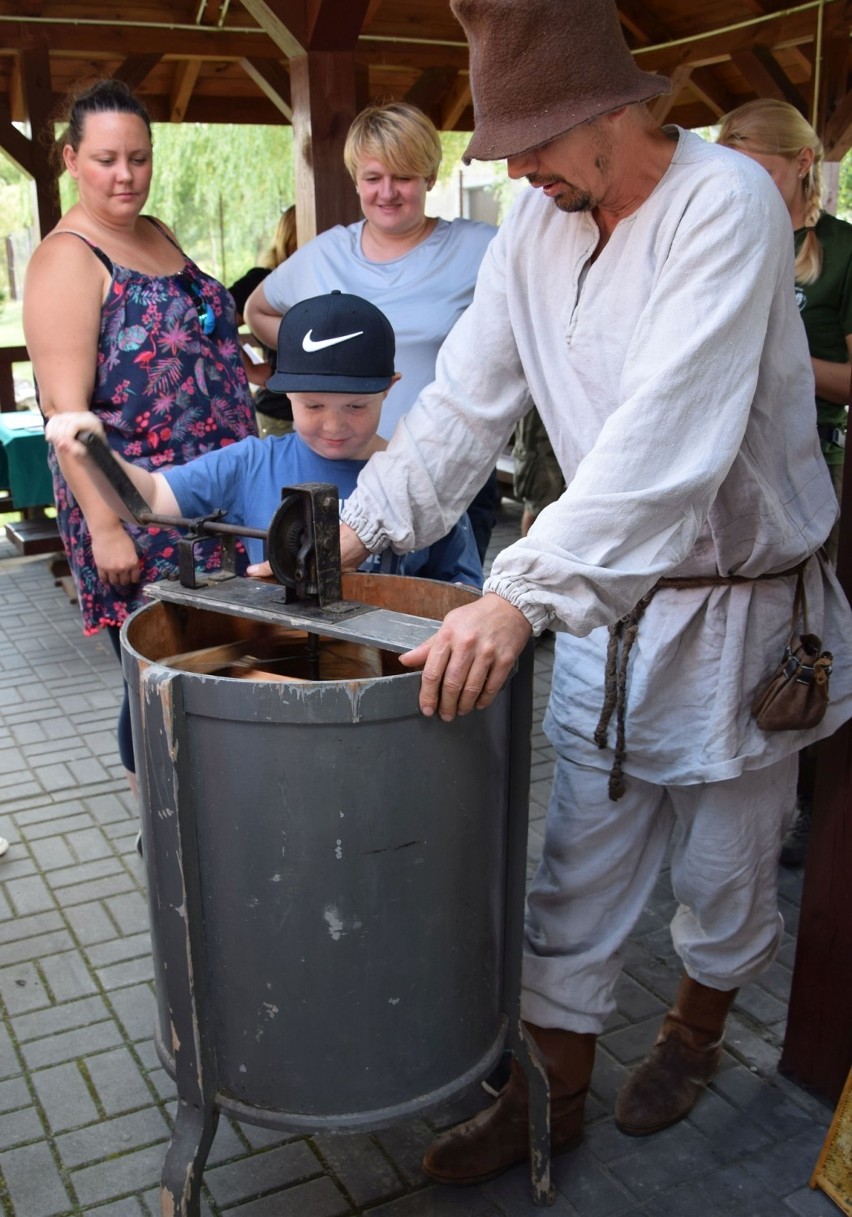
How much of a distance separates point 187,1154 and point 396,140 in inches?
99.5

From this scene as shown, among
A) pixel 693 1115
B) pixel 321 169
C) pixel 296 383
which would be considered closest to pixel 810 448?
pixel 296 383

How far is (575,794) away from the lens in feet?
7.27

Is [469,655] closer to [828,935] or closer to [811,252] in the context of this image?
[828,935]

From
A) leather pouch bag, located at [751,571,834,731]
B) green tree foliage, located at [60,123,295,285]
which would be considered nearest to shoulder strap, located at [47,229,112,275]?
leather pouch bag, located at [751,571,834,731]

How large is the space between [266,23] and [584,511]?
3611 mm

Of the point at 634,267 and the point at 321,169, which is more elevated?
the point at 321,169

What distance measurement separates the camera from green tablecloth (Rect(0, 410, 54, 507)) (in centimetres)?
661

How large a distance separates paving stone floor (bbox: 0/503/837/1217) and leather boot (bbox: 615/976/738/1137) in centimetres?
4

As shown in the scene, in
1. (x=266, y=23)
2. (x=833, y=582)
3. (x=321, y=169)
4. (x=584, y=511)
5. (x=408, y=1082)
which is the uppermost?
(x=266, y=23)

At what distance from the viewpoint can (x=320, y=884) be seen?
1640 mm

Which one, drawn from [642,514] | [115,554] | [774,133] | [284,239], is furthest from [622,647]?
[284,239]

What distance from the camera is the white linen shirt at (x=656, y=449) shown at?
166cm

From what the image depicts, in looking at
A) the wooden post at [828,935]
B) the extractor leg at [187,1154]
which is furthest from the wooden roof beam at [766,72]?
the extractor leg at [187,1154]

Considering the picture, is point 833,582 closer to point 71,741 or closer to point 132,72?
point 71,741
